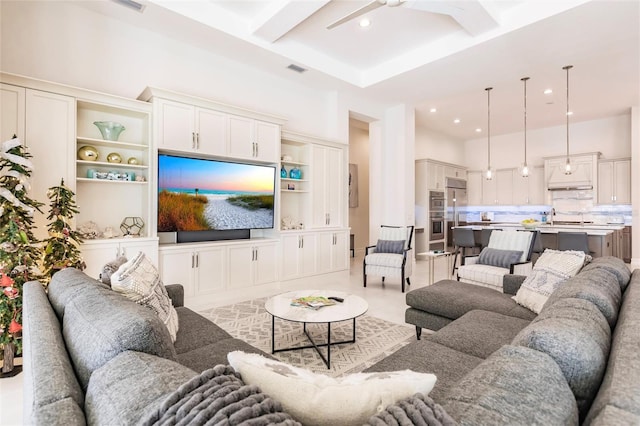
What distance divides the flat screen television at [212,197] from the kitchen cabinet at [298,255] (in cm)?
41

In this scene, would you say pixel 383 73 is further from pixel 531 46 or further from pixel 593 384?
pixel 593 384

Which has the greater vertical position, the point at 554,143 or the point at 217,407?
the point at 554,143

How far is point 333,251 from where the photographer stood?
5.46 metres

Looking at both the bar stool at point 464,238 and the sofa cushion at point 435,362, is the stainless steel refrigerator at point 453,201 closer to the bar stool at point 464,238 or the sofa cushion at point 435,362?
the bar stool at point 464,238

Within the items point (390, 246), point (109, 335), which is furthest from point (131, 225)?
point (390, 246)

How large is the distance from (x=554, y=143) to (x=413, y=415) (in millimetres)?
10058

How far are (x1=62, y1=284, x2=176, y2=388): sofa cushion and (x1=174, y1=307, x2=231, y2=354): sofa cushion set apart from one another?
754 mm

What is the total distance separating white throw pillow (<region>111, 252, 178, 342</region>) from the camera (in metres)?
1.71

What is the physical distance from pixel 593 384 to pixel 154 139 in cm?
395

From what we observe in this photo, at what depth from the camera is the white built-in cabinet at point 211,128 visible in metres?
3.68

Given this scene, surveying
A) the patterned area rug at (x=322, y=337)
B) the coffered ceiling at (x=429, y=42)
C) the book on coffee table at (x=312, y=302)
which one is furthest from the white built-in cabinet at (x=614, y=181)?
the book on coffee table at (x=312, y=302)

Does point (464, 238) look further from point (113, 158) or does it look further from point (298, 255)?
point (113, 158)

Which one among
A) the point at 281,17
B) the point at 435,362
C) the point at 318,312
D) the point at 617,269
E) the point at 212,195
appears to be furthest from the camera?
the point at 212,195

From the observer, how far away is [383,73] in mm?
5234
